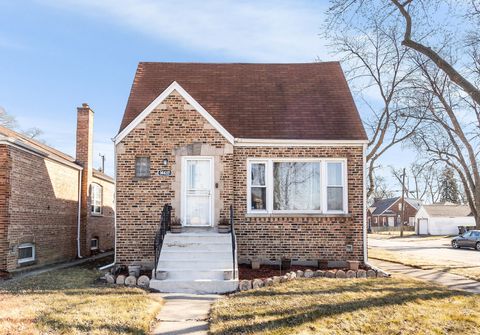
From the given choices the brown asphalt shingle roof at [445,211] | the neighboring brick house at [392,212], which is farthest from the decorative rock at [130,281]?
the neighboring brick house at [392,212]

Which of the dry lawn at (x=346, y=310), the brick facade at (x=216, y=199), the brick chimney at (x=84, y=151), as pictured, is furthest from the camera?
the brick chimney at (x=84, y=151)

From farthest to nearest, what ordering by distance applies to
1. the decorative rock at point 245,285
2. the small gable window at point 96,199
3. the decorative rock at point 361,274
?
1. the small gable window at point 96,199
2. the decorative rock at point 361,274
3. the decorative rock at point 245,285

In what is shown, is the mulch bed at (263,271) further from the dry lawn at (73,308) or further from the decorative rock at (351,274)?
the dry lawn at (73,308)

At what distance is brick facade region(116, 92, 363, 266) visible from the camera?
529 inches

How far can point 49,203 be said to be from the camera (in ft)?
53.1

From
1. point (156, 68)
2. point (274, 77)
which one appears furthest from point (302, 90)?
point (156, 68)

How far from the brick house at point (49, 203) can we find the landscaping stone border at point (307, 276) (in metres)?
7.35

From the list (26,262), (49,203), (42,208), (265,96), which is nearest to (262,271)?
(265,96)

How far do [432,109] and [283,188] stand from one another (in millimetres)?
18962

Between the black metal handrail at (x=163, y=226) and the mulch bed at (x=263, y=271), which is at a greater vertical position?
the black metal handrail at (x=163, y=226)

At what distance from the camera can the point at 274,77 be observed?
17.3 metres

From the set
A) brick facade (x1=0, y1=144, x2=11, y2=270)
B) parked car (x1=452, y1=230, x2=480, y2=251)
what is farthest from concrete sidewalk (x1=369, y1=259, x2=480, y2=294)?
parked car (x1=452, y1=230, x2=480, y2=251)

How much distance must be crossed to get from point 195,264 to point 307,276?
287 cm

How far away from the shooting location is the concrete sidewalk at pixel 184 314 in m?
7.05
